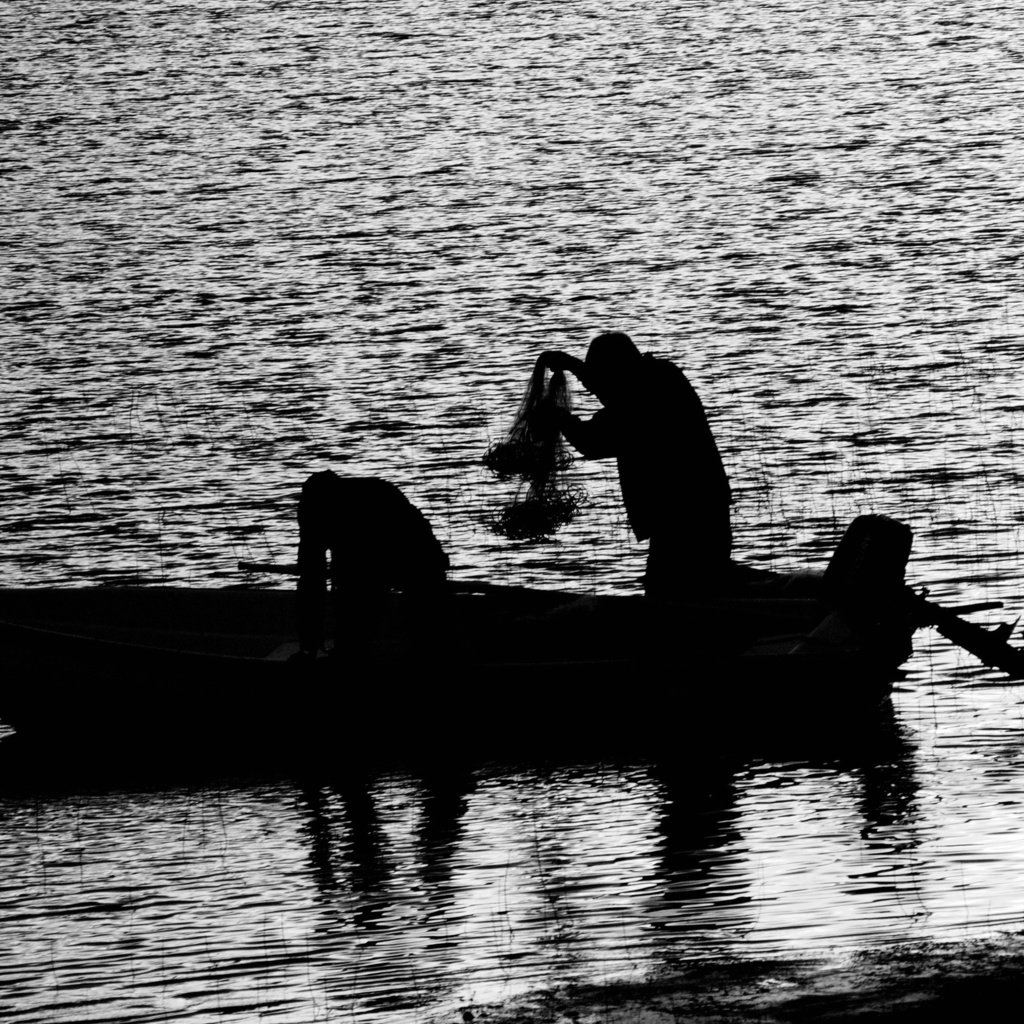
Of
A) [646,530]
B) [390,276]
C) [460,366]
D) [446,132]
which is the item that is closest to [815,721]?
[646,530]

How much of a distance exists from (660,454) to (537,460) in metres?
0.74

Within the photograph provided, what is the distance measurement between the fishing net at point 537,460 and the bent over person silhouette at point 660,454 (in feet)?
0.41

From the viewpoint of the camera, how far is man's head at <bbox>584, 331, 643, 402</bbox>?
13.3 metres

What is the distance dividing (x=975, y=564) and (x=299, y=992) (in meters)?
8.93

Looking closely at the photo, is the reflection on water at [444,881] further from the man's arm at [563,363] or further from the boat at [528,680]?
the man's arm at [563,363]

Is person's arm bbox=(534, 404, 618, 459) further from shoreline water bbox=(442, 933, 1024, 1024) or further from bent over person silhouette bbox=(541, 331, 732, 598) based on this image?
shoreline water bbox=(442, 933, 1024, 1024)

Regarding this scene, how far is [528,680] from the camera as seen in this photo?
13344mm

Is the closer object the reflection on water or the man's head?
the reflection on water

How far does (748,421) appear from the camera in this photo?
23.9 m

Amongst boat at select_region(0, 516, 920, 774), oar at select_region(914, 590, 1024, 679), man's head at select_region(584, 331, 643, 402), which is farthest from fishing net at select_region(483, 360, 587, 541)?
oar at select_region(914, 590, 1024, 679)

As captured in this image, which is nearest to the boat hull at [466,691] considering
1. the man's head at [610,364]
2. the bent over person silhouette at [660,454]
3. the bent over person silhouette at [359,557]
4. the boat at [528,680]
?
the boat at [528,680]

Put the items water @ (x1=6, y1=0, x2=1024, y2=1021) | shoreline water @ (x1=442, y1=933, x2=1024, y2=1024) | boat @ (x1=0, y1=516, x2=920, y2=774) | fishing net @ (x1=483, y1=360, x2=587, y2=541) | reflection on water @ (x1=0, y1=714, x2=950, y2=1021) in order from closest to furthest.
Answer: shoreline water @ (x1=442, y1=933, x2=1024, y2=1024) → reflection on water @ (x1=0, y1=714, x2=950, y2=1021) → water @ (x1=6, y1=0, x2=1024, y2=1021) → boat @ (x1=0, y1=516, x2=920, y2=774) → fishing net @ (x1=483, y1=360, x2=587, y2=541)

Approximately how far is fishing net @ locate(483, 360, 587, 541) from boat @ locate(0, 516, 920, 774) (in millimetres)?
553

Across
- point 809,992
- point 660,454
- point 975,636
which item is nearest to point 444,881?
point 809,992
